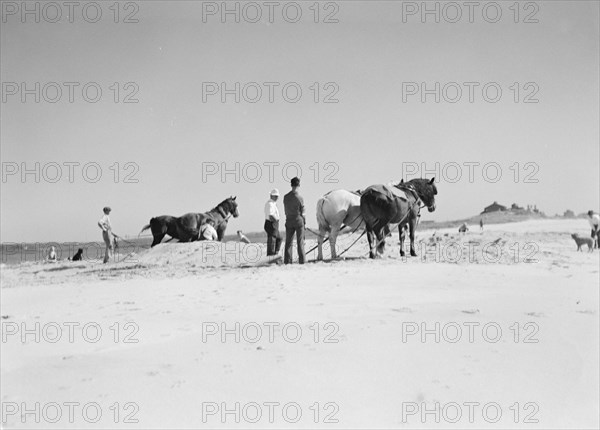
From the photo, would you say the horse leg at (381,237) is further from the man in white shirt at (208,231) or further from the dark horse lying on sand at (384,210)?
the man in white shirt at (208,231)

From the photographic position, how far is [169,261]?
11.3 metres

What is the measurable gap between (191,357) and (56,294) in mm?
3446

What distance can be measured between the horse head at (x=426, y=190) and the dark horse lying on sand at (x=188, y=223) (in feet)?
19.1

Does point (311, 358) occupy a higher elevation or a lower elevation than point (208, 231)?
lower

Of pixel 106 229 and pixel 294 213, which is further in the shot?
pixel 106 229

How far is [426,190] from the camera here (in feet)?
38.2

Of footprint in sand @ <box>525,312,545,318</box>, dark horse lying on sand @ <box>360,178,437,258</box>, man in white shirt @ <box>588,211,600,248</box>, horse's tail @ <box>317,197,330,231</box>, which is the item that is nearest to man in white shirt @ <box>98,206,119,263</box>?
horse's tail @ <box>317,197,330,231</box>

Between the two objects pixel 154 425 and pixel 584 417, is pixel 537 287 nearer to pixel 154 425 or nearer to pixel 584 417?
pixel 584 417

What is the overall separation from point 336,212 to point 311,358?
25.2 feet

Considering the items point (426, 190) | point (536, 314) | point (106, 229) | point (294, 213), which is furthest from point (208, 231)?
point (536, 314)

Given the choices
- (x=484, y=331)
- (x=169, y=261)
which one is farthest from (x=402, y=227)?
(x=484, y=331)

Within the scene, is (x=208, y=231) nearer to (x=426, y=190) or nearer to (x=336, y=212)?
(x=336, y=212)

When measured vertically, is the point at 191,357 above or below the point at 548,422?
above

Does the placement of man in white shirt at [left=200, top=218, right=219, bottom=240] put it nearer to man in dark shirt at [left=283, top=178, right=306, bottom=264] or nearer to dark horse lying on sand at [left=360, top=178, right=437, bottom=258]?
man in dark shirt at [left=283, top=178, right=306, bottom=264]
